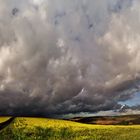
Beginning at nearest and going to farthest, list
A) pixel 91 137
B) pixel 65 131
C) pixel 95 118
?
pixel 91 137 < pixel 65 131 < pixel 95 118

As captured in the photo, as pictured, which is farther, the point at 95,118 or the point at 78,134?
the point at 95,118

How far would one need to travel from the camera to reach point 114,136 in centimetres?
7850

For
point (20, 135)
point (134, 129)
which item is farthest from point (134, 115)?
point (20, 135)

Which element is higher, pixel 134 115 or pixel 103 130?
pixel 134 115

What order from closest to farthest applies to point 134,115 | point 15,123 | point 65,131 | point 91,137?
point 91,137 < point 65,131 < point 15,123 < point 134,115

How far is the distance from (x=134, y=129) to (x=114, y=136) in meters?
15.3

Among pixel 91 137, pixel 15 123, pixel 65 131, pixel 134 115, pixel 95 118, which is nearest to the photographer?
pixel 91 137

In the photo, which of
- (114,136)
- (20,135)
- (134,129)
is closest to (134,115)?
(134,129)

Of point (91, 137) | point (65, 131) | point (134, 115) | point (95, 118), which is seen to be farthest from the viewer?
point (134, 115)

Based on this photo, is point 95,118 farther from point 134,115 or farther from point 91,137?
point 91,137

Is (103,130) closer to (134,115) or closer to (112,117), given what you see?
(112,117)

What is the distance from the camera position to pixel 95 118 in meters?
161

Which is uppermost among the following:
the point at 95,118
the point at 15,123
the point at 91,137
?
the point at 95,118

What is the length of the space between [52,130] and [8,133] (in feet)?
39.9
